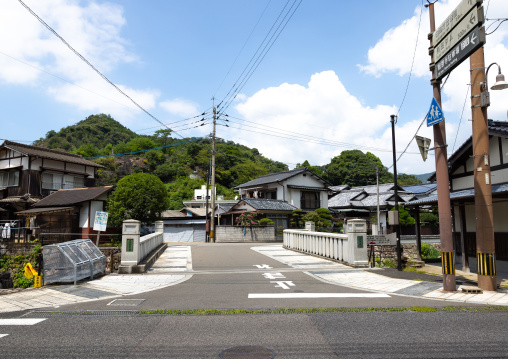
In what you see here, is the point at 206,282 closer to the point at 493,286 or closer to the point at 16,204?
the point at 493,286

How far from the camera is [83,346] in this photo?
4820 mm

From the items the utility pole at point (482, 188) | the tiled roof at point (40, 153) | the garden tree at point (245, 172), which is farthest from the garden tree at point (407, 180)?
the utility pole at point (482, 188)

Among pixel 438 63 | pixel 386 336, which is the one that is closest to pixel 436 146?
pixel 438 63

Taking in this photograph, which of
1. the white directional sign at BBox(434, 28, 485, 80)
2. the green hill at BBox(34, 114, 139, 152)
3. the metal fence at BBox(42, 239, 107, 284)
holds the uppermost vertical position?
the green hill at BBox(34, 114, 139, 152)

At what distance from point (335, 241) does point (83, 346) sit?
11.6 metres

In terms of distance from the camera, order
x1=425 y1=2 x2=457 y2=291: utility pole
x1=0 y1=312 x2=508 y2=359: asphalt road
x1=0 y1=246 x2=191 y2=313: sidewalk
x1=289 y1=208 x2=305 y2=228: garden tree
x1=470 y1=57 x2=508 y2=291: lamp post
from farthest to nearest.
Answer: x1=289 y1=208 x2=305 y2=228: garden tree
x1=470 y1=57 x2=508 y2=291: lamp post
x1=425 y1=2 x2=457 y2=291: utility pole
x1=0 y1=246 x2=191 y2=313: sidewalk
x1=0 y1=312 x2=508 y2=359: asphalt road

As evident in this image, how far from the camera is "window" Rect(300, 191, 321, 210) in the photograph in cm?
4375

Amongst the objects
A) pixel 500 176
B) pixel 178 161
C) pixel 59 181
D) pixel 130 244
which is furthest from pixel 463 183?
pixel 178 161

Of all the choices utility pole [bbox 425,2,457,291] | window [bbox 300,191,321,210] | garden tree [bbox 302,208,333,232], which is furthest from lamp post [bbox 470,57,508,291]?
window [bbox 300,191,321,210]

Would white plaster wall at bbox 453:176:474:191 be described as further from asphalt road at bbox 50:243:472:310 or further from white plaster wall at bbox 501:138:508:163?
asphalt road at bbox 50:243:472:310

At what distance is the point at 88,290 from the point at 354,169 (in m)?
62.9

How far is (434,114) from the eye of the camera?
948 cm

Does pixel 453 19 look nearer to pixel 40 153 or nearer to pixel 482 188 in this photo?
pixel 482 188

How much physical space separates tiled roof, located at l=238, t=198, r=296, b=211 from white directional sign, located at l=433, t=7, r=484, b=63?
28111 millimetres
